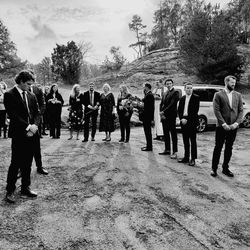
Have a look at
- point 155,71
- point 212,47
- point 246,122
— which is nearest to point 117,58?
point 155,71

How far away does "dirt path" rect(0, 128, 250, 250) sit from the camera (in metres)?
2.88

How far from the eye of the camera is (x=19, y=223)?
3.16 meters

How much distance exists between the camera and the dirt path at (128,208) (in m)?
2.88

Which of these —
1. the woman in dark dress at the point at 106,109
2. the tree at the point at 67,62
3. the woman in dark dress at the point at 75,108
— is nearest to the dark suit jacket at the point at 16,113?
the woman in dark dress at the point at 106,109

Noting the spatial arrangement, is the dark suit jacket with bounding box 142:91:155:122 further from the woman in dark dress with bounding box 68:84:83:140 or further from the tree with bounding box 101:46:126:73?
the tree with bounding box 101:46:126:73

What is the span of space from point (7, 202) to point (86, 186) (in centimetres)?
125

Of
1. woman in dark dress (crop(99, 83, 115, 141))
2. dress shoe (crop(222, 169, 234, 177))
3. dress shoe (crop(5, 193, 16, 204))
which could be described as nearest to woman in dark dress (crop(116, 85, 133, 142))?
woman in dark dress (crop(99, 83, 115, 141))

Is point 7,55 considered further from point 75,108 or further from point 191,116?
point 191,116

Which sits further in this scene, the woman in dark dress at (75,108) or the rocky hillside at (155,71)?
the rocky hillside at (155,71)

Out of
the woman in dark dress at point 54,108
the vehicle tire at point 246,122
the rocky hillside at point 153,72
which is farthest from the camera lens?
the rocky hillside at point 153,72

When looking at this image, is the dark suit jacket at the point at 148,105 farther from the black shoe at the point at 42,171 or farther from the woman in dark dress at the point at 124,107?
the black shoe at the point at 42,171

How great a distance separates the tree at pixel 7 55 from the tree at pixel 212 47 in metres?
26.7

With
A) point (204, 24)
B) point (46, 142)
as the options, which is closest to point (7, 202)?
point (46, 142)

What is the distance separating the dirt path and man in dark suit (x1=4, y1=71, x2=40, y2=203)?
0.38m
